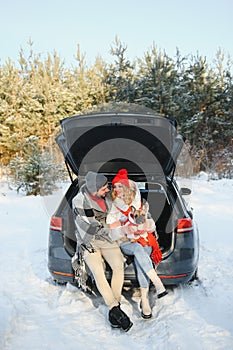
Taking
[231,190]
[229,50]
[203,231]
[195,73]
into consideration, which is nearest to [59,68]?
[195,73]

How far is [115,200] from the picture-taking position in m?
2.82

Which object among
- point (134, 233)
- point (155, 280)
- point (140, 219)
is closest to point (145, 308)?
point (155, 280)

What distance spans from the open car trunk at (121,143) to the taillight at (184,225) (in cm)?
77

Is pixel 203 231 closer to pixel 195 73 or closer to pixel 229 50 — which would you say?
pixel 195 73

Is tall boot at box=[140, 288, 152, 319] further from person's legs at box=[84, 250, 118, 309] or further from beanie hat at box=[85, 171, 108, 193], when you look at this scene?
beanie hat at box=[85, 171, 108, 193]

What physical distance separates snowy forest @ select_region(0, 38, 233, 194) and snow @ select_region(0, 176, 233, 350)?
10957 mm

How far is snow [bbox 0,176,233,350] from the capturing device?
7.10ft

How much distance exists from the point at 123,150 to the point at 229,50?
1810 centimetres

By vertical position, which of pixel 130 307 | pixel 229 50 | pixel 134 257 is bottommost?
pixel 130 307

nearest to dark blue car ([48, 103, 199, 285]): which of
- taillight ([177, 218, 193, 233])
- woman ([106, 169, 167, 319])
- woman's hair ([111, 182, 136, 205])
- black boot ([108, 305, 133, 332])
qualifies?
taillight ([177, 218, 193, 233])

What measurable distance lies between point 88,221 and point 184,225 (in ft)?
3.00

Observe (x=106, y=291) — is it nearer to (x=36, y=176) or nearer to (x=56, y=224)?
(x=56, y=224)

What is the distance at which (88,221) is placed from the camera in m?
2.61

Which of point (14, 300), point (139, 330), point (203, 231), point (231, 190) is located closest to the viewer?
point (139, 330)
